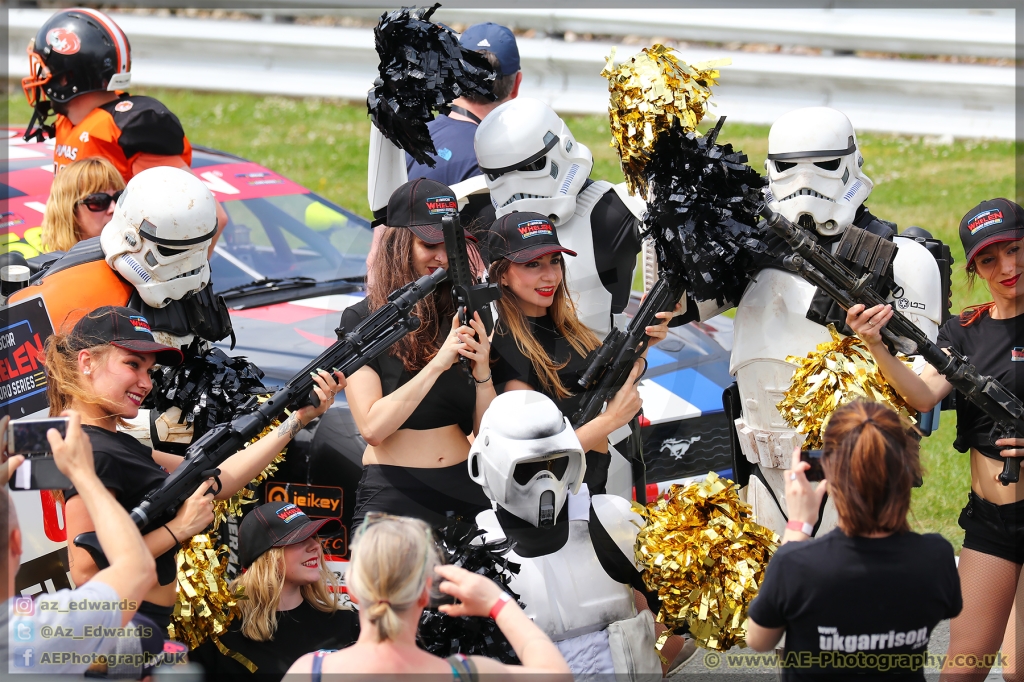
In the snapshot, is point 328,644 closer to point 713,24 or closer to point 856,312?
point 856,312

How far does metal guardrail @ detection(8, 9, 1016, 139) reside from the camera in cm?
962

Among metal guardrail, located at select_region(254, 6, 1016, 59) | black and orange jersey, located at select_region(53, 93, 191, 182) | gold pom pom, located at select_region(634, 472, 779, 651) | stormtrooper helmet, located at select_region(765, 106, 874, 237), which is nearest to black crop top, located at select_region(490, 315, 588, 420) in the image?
gold pom pom, located at select_region(634, 472, 779, 651)

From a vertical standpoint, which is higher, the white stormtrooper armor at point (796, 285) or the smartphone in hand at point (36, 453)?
the white stormtrooper armor at point (796, 285)

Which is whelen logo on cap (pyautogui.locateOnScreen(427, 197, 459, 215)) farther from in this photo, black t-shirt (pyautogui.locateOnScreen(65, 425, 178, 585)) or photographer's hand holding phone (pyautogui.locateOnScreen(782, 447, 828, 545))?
photographer's hand holding phone (pyautogui.locateOnScreen(782, 447, 828, 545))

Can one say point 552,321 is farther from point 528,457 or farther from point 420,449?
point 528,457

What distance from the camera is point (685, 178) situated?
4.16 meters

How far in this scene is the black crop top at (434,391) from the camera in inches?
164

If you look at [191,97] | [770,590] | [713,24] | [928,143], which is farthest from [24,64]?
[770,590]

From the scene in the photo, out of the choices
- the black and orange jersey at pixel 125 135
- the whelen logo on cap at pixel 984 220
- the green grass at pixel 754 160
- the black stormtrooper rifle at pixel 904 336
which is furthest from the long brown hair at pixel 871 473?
the black and orange jersey at pixel 125 135

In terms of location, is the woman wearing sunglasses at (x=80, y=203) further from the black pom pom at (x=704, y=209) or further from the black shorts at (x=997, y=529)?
the black shorts at (x=997, y=529)

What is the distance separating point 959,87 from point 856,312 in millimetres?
6533

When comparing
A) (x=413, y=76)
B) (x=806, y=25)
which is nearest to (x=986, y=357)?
(x=413, y=76)

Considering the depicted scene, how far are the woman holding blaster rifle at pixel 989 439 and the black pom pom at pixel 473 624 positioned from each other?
5.40 feet

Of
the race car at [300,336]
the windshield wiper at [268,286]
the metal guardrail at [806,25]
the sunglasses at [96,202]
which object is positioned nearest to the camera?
the race car at [300,336]
